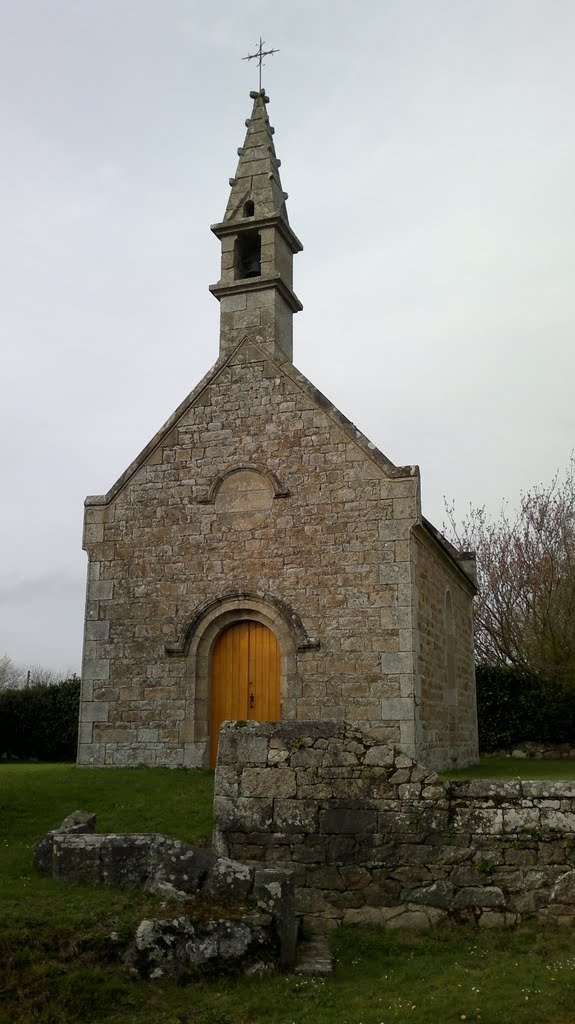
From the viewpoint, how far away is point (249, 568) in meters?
15.0

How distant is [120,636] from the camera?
15.4 m

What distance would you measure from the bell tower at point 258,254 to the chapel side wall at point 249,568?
74 centimetres

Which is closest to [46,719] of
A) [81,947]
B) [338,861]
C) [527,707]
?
[527,707]

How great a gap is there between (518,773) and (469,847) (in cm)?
672

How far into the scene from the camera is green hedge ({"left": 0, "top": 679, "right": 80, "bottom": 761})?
72.4 feet

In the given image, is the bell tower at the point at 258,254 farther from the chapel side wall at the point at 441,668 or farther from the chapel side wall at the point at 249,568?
the chapel side wall at the point at 441,668

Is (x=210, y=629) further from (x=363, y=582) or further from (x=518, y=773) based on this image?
(x=518, y=773)

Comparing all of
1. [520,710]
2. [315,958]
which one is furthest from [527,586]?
[315,958]

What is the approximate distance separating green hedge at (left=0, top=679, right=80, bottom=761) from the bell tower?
10573mm

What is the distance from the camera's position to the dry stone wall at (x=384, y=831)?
8.49m

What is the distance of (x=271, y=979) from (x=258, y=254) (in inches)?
547

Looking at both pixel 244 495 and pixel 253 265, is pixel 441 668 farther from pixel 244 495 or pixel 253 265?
pixel 253 265

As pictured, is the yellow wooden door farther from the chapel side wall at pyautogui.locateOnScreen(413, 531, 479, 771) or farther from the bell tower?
the bell tower

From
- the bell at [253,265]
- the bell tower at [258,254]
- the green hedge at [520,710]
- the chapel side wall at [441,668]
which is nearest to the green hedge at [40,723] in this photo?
the chapel side wall at [441,668]
